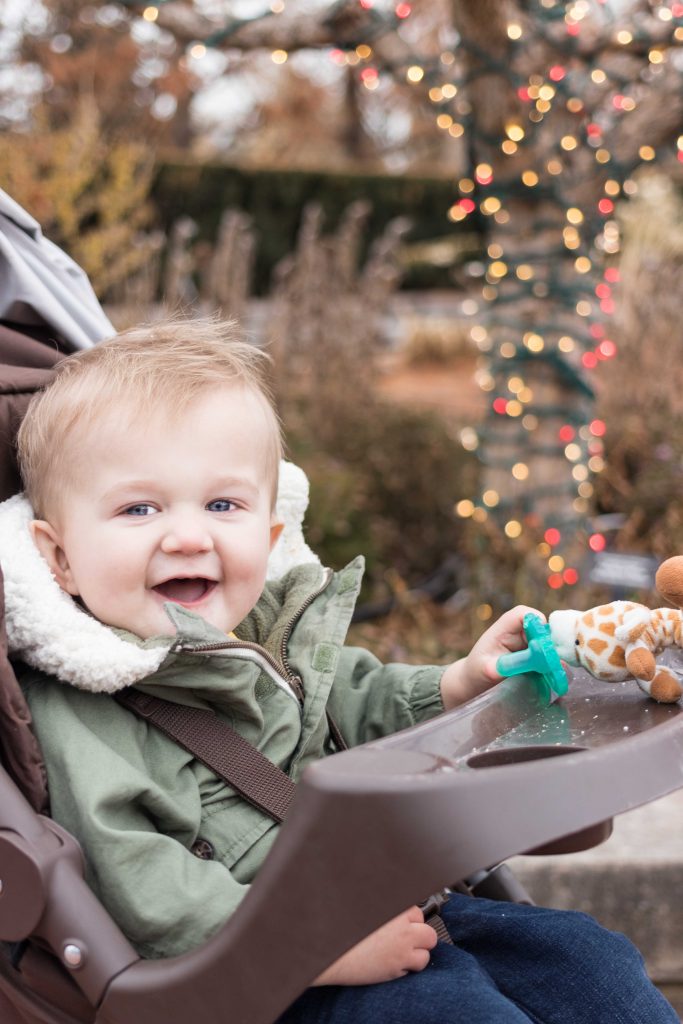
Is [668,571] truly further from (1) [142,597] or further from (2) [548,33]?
(2) [548,33]

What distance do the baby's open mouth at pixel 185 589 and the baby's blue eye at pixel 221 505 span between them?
0.31 ft

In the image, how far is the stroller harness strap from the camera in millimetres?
1506

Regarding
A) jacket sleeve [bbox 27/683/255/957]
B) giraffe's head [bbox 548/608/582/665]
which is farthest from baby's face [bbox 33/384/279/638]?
giraffe's head [bbox 548/608/582/665]

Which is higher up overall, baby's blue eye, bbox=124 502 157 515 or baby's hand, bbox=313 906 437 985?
baby's blue eye, bbox=124 502 157 515

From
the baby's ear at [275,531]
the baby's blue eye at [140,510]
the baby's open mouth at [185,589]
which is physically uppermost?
the baby's blue eye at [140,510]

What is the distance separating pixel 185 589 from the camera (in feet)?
5.29

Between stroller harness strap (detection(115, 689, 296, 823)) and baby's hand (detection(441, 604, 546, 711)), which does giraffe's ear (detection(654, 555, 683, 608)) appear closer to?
baby's hand (detection(441, 604, 546, 711))

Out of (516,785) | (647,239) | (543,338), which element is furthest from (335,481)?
(647,239)

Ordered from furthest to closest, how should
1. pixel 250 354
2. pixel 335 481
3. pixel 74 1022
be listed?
1. pixel 335 481
2. pixel 250 354
3. pixel 74 1022

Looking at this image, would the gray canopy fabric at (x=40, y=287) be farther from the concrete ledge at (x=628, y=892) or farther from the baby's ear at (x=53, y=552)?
the concrete ledge at (x=628, y=892)

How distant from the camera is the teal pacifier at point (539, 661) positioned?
4.91ft

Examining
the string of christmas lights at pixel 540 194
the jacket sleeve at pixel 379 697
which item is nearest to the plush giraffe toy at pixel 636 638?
the jacket sleeve at pixel 379 697

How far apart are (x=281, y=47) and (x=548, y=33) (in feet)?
2.98

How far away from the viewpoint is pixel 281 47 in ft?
13.4
